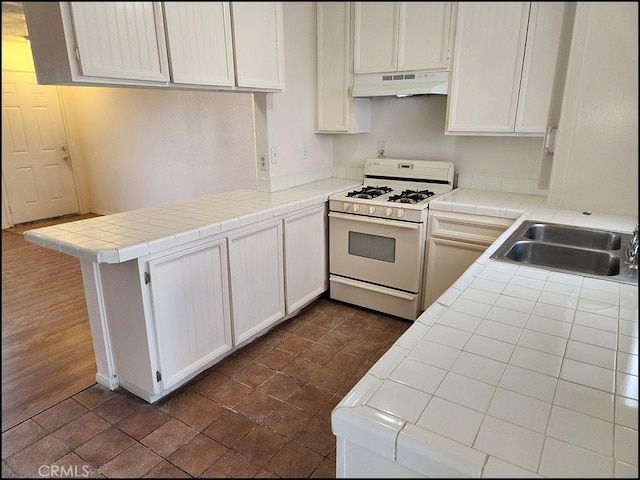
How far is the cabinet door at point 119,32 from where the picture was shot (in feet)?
1.48

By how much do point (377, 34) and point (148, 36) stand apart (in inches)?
18.5

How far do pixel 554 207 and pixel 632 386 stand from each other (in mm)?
514

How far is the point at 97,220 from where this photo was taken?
2.12 meters

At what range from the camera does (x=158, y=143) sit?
4.76 metres

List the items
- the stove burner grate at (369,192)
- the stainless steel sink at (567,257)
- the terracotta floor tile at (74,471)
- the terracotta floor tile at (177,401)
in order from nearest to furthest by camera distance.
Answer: the terracotta floor tile at (74,471), the stainless steel sink at (567,257), the terracotta floor tile at (177,401), the stove burner grate at (369,192)

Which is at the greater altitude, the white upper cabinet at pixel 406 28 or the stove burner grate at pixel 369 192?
the white upper cabinet at pixel 406 28

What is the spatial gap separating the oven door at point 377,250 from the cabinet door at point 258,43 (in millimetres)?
1404

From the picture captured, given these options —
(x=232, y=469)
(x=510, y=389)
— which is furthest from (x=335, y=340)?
(x=232, y=469)

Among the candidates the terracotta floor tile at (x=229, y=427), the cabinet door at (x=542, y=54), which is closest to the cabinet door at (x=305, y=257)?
the terracotta floor tile at (x=229, y=427)

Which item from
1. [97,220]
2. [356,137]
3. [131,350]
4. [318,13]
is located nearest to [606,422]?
[318,13]

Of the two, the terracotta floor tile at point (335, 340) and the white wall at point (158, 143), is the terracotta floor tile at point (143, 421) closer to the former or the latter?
the terracotta floor tile at point (335, 340)

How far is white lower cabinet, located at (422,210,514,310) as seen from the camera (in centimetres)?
253

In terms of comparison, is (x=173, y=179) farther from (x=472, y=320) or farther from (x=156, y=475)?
(x=156, y=475)

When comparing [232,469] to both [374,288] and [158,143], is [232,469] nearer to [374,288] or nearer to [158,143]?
[374,288]
